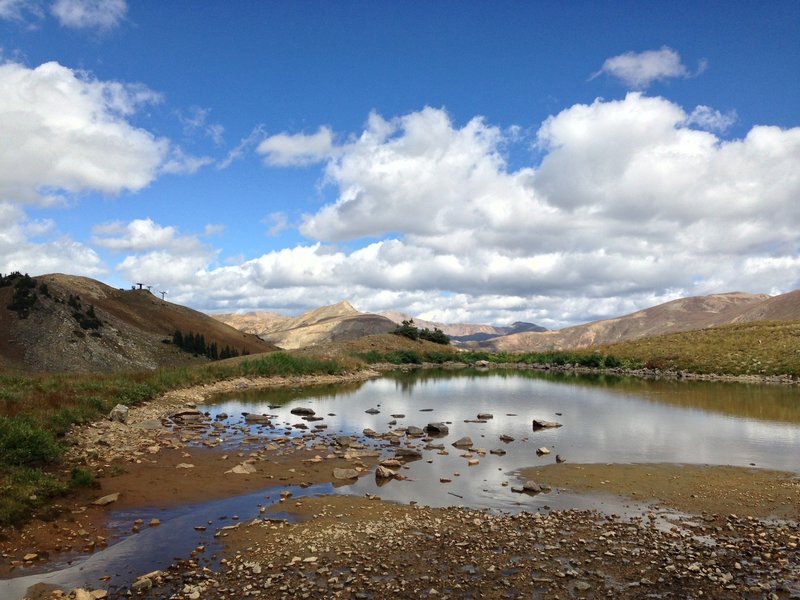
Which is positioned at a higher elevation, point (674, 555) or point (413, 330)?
point (413, 330)

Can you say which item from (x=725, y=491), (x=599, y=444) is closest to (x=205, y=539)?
(x=725, y=491)

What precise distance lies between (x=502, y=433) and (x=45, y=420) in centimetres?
1975

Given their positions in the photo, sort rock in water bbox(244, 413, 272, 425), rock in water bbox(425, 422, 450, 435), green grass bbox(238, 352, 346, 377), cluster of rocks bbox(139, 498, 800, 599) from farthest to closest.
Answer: green grass bbox(238, 352, 346, 377) → rock in water bbox(244, 413, 272, 425) → rock in water bbox(425, 422, 450, 435) → cluster of rocks bbox(139, 498, 800, 599)

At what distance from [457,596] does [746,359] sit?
2546 inches

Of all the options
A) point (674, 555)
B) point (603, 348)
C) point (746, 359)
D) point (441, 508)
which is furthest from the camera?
point (603, 348)

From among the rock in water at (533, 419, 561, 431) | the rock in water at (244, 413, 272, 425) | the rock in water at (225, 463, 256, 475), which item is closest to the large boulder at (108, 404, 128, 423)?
the rock in water at (244, 413, 272, 425)

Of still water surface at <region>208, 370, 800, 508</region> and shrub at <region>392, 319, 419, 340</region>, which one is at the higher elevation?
shrub at <region>392, 319, 419, 340</region>

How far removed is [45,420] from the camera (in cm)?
1945

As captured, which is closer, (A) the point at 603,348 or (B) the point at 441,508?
(B) the point at 441,508

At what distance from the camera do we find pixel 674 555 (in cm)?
1061

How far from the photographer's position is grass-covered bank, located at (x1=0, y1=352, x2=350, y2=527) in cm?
1302

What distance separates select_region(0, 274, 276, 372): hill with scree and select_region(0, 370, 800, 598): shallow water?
27.2 m

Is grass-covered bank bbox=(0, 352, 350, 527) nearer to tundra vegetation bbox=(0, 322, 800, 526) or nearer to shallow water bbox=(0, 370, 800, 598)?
tundra vegetation bbox=(0, 322, 800, 526)

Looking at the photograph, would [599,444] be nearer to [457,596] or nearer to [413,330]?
[457,596]
